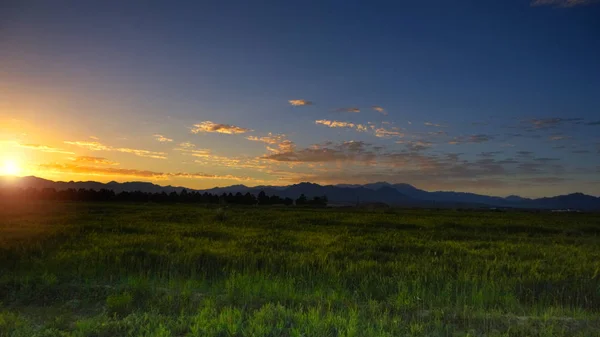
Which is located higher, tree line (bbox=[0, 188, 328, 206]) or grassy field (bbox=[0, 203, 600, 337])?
tree line (bbox=[0, 188, 328, 206])

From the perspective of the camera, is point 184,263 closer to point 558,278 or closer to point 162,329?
point 162,329

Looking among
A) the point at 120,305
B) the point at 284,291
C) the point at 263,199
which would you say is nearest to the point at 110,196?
the point at 263,199

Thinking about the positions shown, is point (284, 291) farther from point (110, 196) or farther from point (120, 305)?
point (110, 196)

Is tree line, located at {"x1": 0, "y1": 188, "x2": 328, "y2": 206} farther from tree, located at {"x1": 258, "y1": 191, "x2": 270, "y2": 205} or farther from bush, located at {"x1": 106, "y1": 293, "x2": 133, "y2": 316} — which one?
bush, located at {"x1": 106, "y1": 293, "x2": 133, "y2": 316}

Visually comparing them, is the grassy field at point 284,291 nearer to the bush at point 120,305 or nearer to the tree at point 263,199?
the bush at point 120,305

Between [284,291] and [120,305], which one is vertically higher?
[284,291]

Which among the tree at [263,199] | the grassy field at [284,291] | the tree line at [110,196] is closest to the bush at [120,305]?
the grassy field at [284,291]

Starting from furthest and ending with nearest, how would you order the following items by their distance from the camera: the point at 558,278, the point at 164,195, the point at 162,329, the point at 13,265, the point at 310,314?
the point at 164,195 → the point at 13,265 → the point at 558,278 → the point at 310,314 → the point at 162,329

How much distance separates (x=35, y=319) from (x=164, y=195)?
353 feet

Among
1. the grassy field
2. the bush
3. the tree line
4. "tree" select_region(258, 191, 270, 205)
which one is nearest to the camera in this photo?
the grassy field

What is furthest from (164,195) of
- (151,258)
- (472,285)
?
(472,285)

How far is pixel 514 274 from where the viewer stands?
14.1 metres

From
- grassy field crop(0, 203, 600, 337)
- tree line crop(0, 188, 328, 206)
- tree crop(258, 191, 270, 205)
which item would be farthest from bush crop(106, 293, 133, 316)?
tree crop(258, 191, 270, 205)

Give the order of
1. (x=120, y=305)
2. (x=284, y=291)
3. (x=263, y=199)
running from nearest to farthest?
(x=120, y=305)
(x=284, y=291)
(x=263, y=199)
